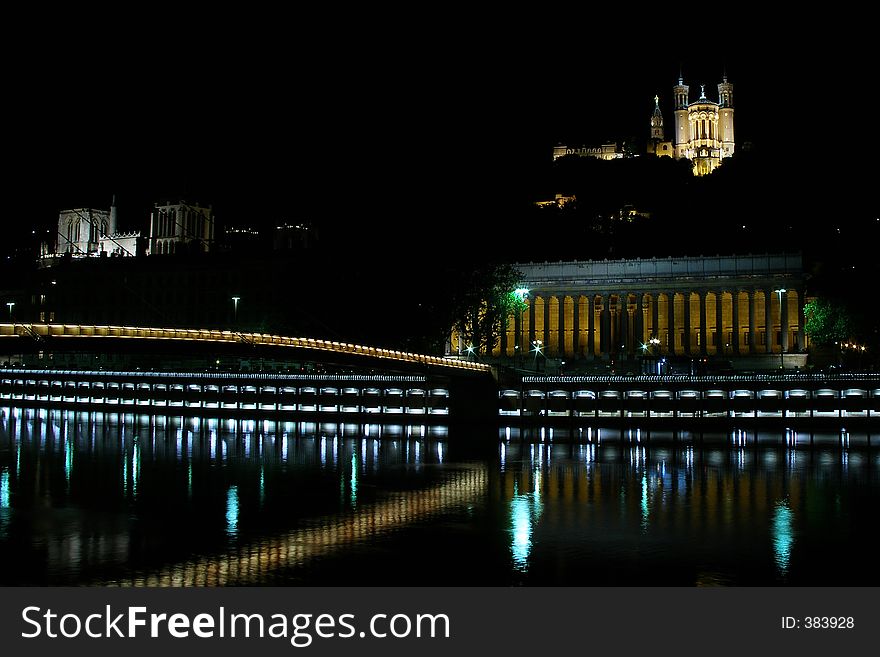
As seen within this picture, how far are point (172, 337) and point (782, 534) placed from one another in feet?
97.1

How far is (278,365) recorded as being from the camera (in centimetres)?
11106

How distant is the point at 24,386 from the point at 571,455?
190ft

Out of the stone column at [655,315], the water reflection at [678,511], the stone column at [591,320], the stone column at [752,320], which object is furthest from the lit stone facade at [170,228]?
the water reflection at [678,511]

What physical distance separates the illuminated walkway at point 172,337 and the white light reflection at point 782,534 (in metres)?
27.4

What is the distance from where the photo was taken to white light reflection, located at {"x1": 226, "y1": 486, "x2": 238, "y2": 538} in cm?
3081

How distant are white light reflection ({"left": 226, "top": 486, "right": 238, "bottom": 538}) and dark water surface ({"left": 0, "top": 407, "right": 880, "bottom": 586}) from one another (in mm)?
128

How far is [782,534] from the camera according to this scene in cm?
2977

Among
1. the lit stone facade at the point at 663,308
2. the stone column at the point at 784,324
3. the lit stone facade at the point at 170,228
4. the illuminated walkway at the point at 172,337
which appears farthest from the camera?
the lit stone facade at the point at 170,228

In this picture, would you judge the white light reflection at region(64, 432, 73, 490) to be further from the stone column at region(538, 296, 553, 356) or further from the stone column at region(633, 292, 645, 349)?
the stone column at region(633, 292, 645, 349)

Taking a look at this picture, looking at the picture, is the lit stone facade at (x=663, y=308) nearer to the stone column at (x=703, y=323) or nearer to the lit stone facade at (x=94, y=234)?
the stone column at (x=703, y=323)

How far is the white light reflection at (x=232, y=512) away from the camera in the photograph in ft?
101

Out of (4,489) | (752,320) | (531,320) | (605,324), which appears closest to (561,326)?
(531,320)

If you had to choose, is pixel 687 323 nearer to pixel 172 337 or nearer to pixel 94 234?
pixel 172 337

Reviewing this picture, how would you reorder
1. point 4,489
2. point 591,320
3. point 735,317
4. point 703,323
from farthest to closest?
point 591,320 → point 703,323 → point 735,317 → point 4,489
